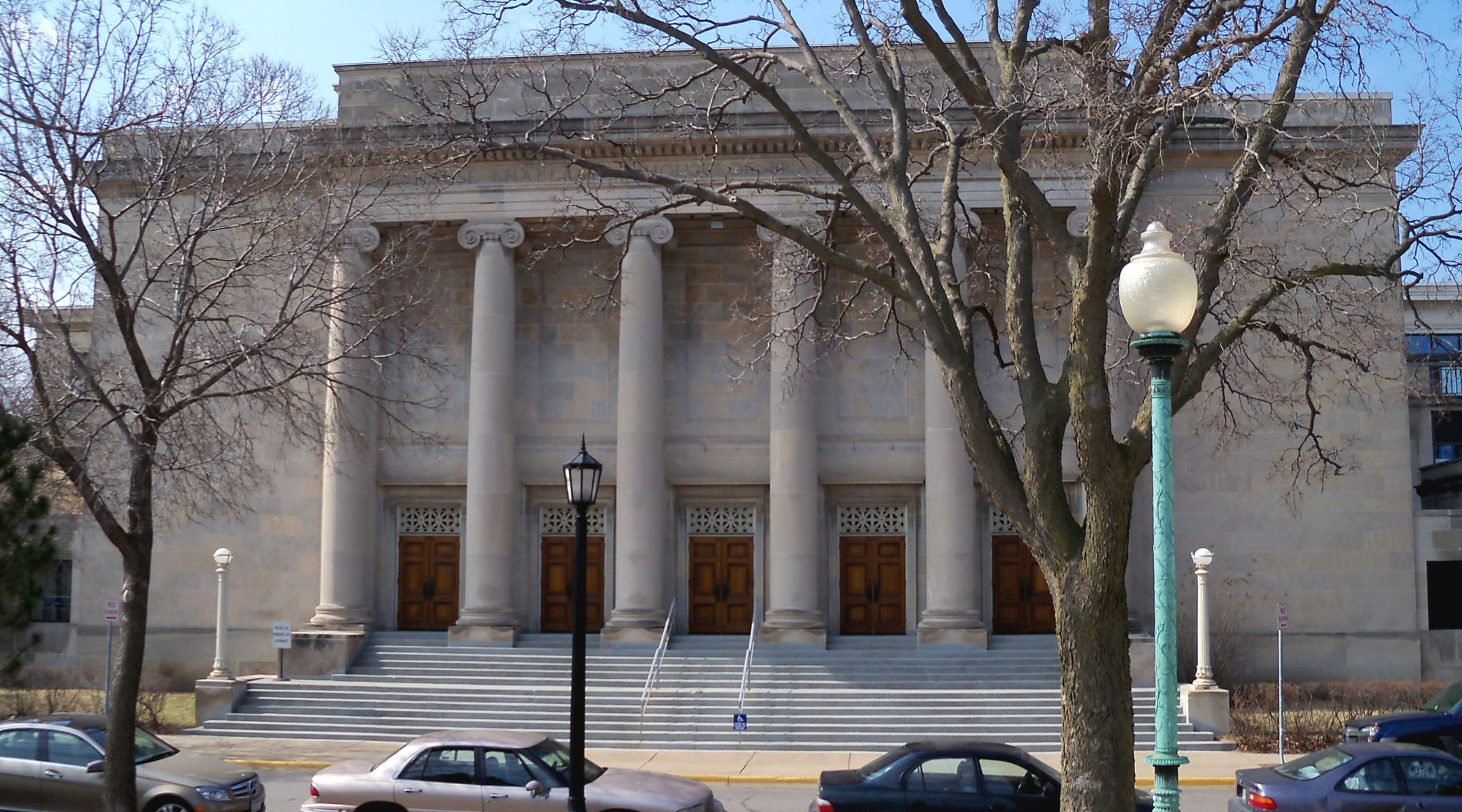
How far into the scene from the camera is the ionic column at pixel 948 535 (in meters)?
28.1

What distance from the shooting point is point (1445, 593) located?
100 feet

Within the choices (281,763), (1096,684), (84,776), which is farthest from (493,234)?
(1096,684)

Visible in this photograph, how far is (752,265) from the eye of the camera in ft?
103

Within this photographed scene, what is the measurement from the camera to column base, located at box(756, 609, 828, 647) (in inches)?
1111

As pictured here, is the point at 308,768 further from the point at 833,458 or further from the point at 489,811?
the point at 833,458

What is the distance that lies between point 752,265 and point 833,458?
4829 mm

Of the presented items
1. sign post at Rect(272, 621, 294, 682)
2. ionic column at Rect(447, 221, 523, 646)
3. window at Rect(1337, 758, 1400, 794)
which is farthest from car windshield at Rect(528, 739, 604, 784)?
ionic column at Rect(447, 221, 523, 646)

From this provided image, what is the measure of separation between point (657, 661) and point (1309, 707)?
40.8 ft

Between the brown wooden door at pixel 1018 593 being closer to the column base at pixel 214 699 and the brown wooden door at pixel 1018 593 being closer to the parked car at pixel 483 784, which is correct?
the column base at pixel 214 699

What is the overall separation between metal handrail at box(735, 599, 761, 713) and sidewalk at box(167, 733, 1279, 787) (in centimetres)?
155

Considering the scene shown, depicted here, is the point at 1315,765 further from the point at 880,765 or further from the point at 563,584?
the point at 563,584

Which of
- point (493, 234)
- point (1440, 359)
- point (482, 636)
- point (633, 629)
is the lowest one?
point (482, 636)

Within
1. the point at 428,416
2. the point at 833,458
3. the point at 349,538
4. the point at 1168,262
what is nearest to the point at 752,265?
the point at 833,458

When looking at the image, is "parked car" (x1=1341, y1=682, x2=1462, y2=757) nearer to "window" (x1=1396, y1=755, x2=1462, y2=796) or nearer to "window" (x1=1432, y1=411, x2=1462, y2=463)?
"window" (x1=1396, y1=755, x2=1462, y2=796)
